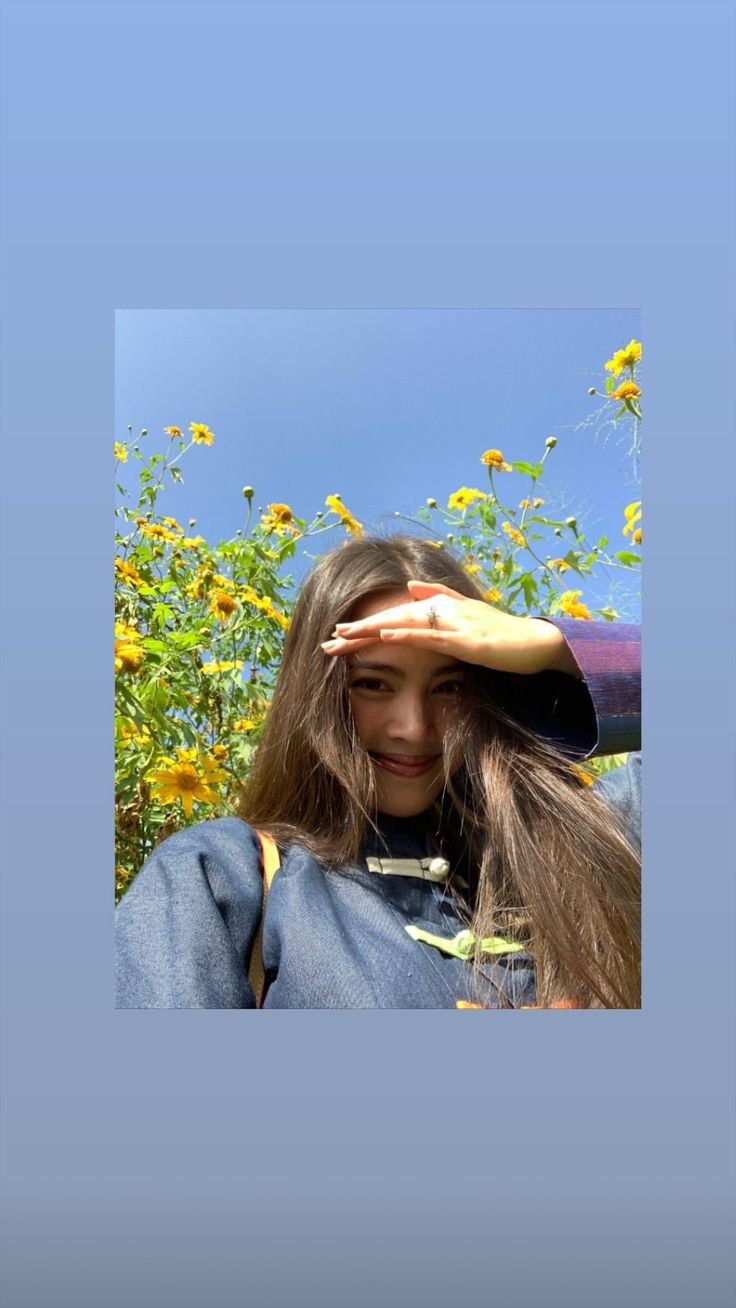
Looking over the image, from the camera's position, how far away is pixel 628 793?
2.02m

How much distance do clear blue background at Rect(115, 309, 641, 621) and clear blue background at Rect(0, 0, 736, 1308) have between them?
0.04 meters

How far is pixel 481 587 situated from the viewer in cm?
195

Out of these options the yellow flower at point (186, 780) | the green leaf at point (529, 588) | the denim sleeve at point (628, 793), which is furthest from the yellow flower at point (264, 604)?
the denim sleeve at point (628, 793)

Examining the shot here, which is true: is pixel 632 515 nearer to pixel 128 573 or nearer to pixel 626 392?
pixel 626 392

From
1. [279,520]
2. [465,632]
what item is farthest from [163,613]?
[465,632]

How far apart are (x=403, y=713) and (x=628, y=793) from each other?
1.17 ft

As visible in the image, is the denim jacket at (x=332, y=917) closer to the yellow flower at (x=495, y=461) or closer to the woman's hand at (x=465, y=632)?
the woman's hand at (x=465, y=632)

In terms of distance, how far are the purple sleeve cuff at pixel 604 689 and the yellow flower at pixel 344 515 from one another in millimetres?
297

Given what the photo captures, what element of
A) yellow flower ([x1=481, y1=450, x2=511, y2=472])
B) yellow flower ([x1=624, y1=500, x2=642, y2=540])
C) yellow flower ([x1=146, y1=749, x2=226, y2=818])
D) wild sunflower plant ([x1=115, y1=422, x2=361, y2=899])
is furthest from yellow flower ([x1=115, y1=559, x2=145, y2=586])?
yellow flower ([x1=624, y1=500, x2=642, y2=540])

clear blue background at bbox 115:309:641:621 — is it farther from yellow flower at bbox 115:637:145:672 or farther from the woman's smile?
the woman's smile

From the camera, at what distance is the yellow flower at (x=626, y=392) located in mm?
2051

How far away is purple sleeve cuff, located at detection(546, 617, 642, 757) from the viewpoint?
1911 millimetres
